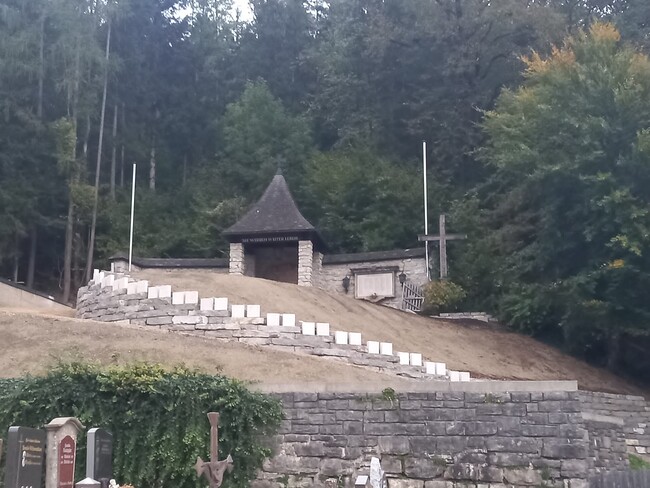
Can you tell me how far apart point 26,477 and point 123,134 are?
32.7m

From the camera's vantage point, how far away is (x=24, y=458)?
859 cm

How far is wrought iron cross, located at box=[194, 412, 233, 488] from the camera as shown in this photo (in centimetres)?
910

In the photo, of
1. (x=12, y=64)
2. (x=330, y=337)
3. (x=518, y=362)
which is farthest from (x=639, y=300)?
(x=12, y=64)

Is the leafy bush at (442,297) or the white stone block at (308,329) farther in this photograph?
the leafy bush at (442,297)

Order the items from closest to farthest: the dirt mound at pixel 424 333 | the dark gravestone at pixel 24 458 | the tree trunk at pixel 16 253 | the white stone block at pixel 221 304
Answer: the dark gravestone at pixel 24 458 → the white stone block at pixel 221 304 → the dirt mound at pixel 424 333 → the tree trunk at pixel 16 253

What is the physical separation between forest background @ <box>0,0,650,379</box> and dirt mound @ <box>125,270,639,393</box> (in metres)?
1.20

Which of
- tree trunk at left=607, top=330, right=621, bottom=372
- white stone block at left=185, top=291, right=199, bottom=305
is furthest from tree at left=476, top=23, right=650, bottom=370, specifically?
white stone block at left=185, top=291, right=199, bottom=305

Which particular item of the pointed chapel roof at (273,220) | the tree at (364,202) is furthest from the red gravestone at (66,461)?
the tree at (364,202)

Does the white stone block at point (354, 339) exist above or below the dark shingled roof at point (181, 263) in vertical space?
below

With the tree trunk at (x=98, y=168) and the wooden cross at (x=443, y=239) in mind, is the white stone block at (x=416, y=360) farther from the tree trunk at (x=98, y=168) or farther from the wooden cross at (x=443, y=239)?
the tree trunk at (x=98, y=168)

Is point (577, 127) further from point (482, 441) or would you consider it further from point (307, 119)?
point (307, 119)

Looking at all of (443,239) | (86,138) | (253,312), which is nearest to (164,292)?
(253,312)

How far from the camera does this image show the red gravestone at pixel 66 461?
29.3ft

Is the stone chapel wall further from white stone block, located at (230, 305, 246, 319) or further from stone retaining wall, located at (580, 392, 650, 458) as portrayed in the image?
white stone block, located at (230, 305, 246, 319)
